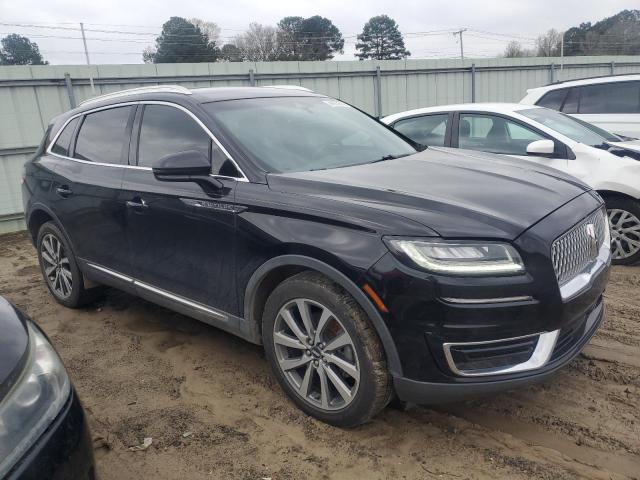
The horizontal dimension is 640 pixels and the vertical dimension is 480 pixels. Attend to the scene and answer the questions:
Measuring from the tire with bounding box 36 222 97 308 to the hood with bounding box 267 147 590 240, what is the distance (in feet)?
8.20

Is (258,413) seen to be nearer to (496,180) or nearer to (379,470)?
(379,470)

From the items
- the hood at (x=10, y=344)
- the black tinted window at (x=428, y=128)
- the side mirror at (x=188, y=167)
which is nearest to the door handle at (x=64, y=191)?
the side mirror at (x=188, y=167)

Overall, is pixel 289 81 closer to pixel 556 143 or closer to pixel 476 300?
pixel 556 143

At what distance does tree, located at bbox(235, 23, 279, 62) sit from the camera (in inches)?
2079

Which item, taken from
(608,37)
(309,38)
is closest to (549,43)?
(608,37)

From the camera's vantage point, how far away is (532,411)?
2893mm

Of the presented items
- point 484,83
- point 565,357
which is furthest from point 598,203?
point 484,83

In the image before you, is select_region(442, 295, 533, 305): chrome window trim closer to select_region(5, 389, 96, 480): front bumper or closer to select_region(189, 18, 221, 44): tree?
select_region(5, 389, 96, 480): front bumper

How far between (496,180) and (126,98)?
2758 millimetres

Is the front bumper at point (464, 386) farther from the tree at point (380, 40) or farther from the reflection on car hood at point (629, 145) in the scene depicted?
the tree at point (380, 40)

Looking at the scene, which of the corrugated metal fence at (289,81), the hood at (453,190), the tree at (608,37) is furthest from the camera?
the tree at (608,37)

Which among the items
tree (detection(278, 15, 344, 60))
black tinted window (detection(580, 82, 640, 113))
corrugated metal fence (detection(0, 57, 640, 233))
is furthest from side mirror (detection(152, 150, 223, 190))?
tree (detection(278, 15, 344, 60))

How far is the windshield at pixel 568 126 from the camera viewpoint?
5.54 m

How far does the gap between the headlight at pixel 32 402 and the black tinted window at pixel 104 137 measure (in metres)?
2.28
